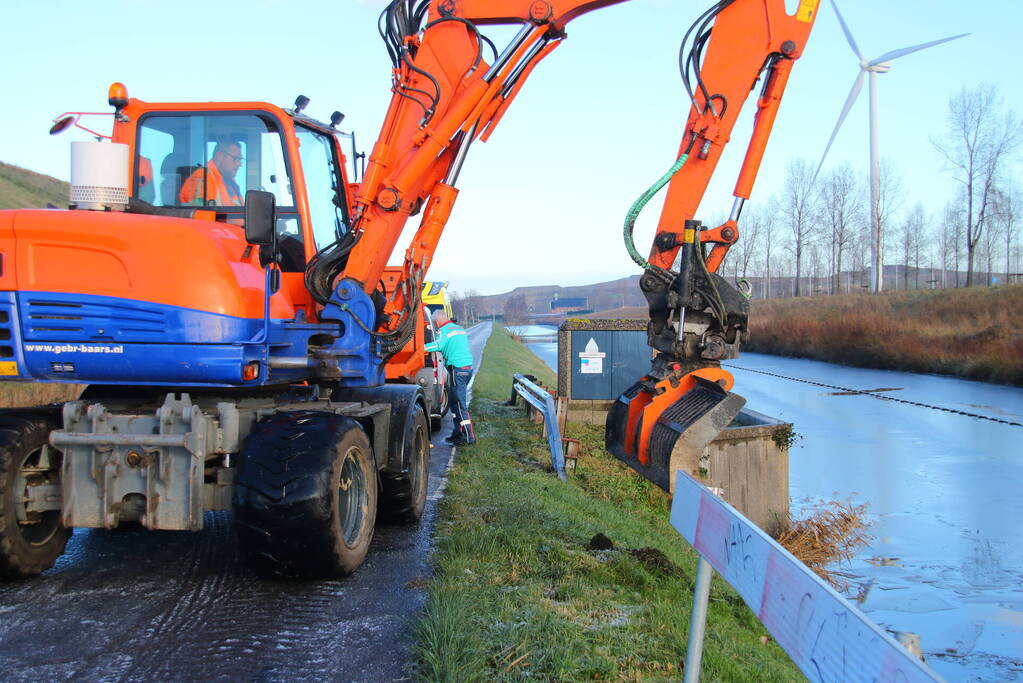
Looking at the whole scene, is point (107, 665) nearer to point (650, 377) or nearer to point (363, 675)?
point (363, 675)

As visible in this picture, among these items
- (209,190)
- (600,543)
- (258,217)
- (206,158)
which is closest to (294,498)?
(258,217)

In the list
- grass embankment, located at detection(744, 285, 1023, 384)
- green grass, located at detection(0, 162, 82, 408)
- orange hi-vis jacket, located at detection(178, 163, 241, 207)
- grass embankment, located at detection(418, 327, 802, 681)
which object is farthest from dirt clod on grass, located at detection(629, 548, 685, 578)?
grass embankment, located at detection(744, 285, 1023, 384)

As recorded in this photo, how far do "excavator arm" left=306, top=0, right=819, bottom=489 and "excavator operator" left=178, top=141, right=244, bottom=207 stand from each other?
2.56ft

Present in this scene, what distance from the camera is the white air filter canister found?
18.4ft

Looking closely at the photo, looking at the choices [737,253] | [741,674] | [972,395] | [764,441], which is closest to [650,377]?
[741,674]

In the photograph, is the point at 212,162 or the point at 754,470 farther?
the point at 754,470

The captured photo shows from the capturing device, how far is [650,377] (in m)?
6.10

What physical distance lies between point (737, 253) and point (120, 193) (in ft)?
224

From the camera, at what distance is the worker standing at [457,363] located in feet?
38.2

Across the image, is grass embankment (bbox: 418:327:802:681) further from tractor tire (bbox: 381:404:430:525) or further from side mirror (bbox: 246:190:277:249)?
side mirror (bbox: 246:190:277:249)

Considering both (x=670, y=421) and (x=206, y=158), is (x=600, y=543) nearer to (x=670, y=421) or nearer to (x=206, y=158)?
(x=670, y=421)

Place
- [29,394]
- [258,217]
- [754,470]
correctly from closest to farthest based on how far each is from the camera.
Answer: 1. [258,217]
2. [754,470]
3. [29,394]

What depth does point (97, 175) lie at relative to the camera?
5.64m

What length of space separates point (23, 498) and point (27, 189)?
146 feet
